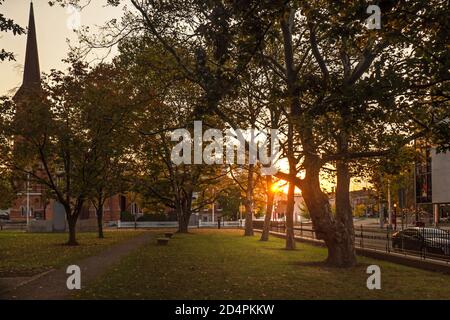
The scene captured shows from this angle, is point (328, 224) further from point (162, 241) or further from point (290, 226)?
point (162, 241)

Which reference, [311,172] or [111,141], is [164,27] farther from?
[111,141]

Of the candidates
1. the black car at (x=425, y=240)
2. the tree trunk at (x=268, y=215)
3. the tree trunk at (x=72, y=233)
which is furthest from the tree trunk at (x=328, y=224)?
the tree trunk at (x=268, y=215)

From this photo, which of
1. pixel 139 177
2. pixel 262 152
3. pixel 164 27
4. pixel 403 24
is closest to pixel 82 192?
pixel 262 152

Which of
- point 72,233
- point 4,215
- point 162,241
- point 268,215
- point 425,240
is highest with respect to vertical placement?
point 268,215

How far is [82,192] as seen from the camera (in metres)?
32.3

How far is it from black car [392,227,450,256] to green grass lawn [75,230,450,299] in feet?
5.56

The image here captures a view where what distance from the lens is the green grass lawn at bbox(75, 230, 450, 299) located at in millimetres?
12727

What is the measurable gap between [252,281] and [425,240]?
9678 mm

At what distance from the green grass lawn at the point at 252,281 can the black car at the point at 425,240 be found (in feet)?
5.56

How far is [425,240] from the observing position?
21.9 meters

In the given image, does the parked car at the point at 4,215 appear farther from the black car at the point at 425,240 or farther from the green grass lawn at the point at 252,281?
the black car at the point at 425,240

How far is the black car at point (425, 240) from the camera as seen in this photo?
66.7 ft

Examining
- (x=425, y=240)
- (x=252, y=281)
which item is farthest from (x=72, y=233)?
(x=252, y=281)

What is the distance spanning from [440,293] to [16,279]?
1063 cm
